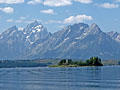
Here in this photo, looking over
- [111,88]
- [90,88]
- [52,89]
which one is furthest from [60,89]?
[111,88]

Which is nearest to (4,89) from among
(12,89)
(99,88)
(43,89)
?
(12,89)

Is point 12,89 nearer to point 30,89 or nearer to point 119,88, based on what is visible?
point 30,89

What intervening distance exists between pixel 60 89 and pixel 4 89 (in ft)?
71.1

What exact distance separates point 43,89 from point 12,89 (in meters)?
12.0

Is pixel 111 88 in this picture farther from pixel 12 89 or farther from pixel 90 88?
pixel 12 89

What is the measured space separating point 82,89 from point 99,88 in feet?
24.7

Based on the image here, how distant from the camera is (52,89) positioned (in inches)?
4409

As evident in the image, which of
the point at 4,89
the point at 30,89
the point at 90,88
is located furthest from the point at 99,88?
the point at 4,89

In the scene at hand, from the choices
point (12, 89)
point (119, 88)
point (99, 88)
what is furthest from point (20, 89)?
point (119, 88)

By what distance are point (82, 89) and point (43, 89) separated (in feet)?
47.6

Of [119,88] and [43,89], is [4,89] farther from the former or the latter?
[119,88]

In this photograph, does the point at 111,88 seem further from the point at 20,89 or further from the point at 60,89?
the point at 20,89

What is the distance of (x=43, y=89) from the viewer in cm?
11300

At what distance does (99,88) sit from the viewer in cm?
11450
